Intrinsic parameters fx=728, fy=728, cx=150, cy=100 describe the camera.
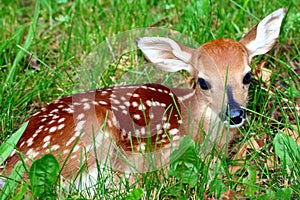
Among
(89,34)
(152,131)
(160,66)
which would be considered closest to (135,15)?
(89,34)

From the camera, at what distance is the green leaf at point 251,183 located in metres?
3.62

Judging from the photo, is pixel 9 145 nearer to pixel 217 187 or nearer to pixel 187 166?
pixel 187 166

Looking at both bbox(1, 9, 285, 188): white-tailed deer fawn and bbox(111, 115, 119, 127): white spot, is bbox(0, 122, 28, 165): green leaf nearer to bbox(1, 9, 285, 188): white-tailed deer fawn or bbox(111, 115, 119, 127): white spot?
bbox(1, 9, 285, 188): white-tailed deer fawn

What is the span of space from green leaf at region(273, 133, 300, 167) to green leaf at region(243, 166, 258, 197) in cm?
18

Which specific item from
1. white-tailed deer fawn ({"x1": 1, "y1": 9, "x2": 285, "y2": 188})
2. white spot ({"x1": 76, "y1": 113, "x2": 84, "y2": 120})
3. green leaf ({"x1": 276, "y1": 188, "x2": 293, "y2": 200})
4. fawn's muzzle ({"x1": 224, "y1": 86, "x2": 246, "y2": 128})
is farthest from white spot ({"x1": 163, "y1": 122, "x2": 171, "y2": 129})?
green leaf ({"x1": 276, "y1": 188, "x2": 293, "y2": 200})

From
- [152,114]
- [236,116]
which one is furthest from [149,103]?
[236,116]

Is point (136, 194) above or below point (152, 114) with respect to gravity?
below

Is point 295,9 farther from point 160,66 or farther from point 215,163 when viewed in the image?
point 215,163

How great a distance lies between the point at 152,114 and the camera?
4.36 m

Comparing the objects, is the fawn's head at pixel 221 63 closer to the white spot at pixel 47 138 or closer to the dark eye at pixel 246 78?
the dark eye at pixel 246 78

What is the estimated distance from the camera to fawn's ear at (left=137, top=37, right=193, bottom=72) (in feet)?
14.3

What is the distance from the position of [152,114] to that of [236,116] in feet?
1.95

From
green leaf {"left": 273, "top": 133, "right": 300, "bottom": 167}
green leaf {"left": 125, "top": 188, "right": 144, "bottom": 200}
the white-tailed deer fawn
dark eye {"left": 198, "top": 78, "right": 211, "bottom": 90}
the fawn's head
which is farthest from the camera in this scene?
dark eye {"left": 198, "top": 78, "right": 211, "bottom": 90}

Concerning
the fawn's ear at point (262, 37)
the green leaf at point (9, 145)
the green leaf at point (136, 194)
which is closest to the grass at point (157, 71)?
the green leaf at point (136, 194)
